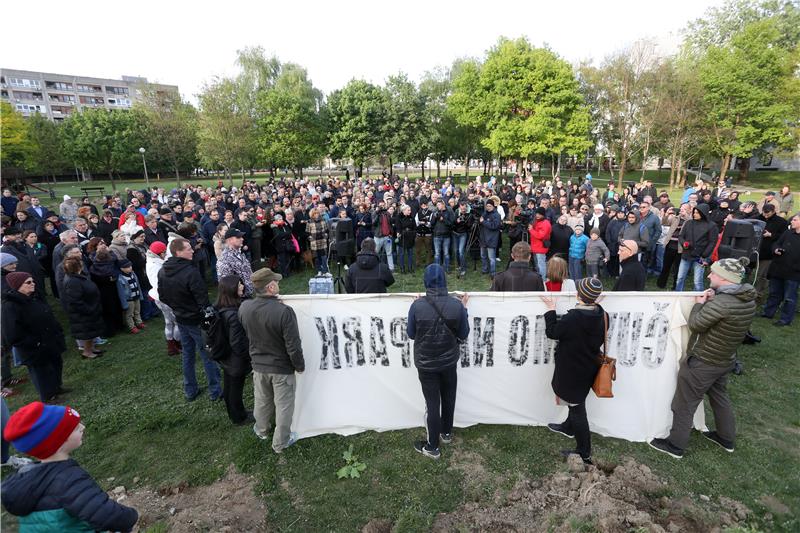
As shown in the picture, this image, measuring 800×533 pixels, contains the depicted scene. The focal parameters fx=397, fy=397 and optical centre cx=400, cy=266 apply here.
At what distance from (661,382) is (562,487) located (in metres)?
1.78

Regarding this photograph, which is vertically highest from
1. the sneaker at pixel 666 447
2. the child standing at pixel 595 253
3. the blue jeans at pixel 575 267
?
the child standing at pixel 595 253

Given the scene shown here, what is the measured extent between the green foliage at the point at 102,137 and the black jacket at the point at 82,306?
48233mm

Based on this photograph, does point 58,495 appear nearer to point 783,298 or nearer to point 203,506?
Result: point 203,506

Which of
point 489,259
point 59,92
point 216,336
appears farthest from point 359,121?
point 59,92

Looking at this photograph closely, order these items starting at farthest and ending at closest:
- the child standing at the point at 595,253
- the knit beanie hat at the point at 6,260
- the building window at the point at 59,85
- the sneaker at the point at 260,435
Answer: the building window at the point at 59,85
the child standing at the point at 595,253
the knit beanie hat at the point at 6,260
the sneaker at the point at 260,435

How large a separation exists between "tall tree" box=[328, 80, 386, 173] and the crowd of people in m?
29.0

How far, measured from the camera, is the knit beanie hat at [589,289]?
3.67 m

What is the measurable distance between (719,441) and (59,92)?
11715 cm

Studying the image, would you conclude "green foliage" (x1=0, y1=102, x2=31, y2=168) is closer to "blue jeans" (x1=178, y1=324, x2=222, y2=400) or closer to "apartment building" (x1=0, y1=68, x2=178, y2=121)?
"apartment building" (x1=0, y1=68, x2=178, y2=121)

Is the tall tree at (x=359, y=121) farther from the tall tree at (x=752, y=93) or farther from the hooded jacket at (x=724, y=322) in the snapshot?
the hooded jacket at (x=724, y=322)

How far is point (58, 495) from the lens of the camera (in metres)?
2.22

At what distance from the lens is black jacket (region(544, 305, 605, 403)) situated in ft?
12.4

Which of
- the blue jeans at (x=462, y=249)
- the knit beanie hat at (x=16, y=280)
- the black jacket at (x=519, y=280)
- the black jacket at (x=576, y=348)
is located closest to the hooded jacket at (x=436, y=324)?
the black jacket at (x=576, y=348)

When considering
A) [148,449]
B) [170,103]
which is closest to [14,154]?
[170,103]
